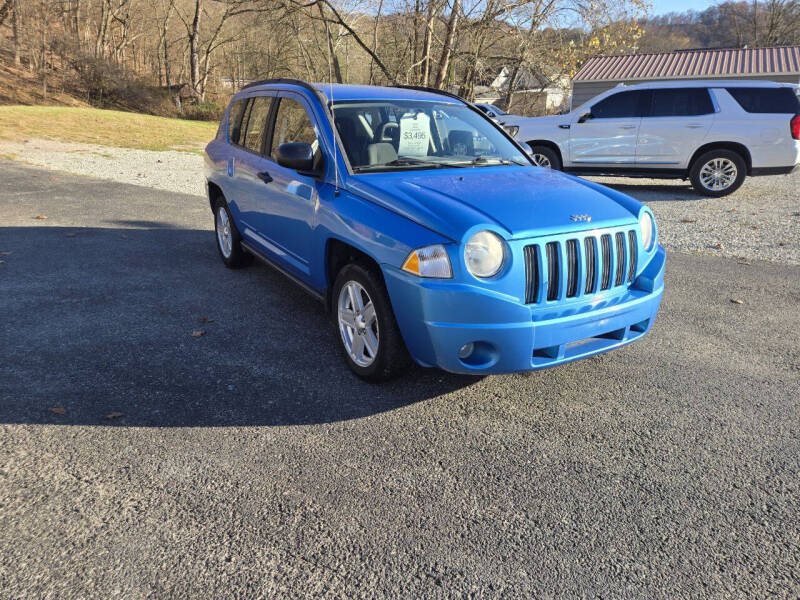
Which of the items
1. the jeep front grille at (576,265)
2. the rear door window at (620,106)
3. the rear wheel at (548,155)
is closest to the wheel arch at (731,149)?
the rear door window at (620,106)

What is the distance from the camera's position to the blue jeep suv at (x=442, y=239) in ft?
10.6

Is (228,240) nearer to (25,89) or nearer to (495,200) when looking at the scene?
(495,200)

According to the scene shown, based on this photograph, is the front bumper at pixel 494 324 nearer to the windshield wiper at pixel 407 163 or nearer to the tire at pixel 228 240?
the windshield wiper at pixel 407 163

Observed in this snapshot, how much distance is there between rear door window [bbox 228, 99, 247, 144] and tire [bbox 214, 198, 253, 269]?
663 millimetres

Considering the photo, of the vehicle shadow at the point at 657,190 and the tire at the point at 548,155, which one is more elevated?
the tire at the point at 548,155

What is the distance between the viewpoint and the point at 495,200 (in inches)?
141

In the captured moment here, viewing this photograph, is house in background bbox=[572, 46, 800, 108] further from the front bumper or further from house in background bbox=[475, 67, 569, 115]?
the front bumper

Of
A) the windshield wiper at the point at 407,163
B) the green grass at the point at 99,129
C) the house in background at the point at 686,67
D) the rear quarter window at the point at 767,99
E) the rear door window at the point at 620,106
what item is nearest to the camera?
the windshield wiper at the point at 407,163

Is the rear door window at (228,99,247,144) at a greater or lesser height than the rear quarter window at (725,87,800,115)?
lesser

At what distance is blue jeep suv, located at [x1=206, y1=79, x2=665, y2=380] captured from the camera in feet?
10.6

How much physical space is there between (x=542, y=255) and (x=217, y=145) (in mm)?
4517

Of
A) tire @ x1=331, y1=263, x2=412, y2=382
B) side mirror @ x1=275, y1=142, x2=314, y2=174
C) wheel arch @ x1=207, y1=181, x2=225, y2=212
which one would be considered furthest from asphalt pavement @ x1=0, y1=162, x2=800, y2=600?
wheel arch @ x1=207, y1=181, x2=225, y2=212

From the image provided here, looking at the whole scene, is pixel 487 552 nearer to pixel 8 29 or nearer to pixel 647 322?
pixel 647 322

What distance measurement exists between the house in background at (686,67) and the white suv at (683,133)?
656 inches
